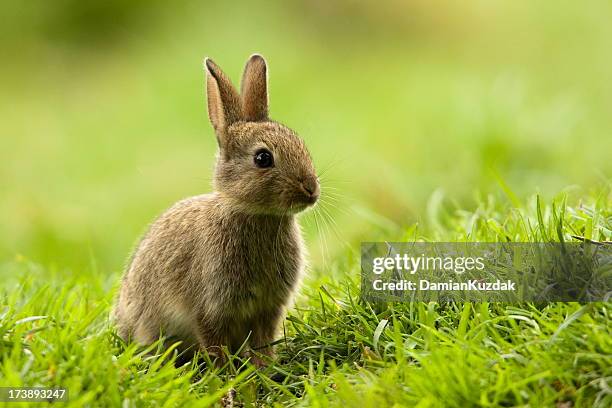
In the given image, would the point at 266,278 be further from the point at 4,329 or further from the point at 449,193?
the point at 449,193

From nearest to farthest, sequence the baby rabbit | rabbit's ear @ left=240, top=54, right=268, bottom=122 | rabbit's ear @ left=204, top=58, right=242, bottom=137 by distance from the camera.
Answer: the baby rabbit, rabbit's ear @ left=204, top=58, right=242, bottom=137, rabbit's ear @ left=240, top=54, right=268, bottom=122

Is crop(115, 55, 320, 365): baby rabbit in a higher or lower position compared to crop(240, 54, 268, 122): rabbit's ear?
lower

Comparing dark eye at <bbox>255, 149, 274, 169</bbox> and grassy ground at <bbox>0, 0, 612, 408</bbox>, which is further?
dark eye at <bbox>255, 149, 274, 169</bbox>

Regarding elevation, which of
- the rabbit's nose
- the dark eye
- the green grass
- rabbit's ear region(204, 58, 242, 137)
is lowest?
the green grass

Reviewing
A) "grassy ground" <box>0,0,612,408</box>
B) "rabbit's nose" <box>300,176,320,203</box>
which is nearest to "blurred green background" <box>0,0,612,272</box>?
"grassy ground" <box>0,0,612,408</box>

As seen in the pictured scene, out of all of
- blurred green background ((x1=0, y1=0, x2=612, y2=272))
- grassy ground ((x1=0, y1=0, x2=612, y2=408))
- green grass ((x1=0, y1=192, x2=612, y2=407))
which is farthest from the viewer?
blurred green background ((x1=0, y1=0, x2=612, y2=272))

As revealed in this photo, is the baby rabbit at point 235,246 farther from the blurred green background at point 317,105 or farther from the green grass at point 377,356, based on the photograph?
the blurred green background at point 317,105

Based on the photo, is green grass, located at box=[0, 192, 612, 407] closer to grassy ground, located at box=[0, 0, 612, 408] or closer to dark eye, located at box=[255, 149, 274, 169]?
grassy ground, located at box=[0, 0, 612, 408]
